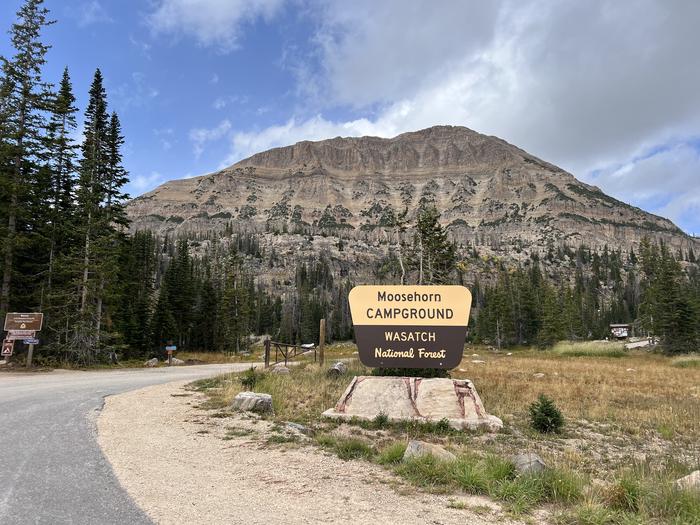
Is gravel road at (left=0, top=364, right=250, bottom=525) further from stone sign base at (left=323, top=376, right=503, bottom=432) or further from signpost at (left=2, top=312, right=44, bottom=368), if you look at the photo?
signpost at (left=2, top=312, right=44, bottom=368)

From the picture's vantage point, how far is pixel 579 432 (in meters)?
9.70

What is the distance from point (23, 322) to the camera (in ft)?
65.5

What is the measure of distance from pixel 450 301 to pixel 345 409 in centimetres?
393

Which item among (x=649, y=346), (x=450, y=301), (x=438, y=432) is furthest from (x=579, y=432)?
(x=649, y=346)

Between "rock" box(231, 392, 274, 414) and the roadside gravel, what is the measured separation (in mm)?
1897

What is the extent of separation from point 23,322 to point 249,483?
2023cm

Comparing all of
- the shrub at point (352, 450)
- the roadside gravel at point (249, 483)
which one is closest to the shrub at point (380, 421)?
the shrub at point (352, 450)

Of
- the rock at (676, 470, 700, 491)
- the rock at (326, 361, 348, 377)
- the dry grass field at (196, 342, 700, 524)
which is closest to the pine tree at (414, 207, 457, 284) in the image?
the rock at (326, 361, 348, 377)

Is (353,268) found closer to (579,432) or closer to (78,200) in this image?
(78,200)

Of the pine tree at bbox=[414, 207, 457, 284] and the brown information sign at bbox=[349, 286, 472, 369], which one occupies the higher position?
the pine tree at bbox=[414, 207, 457, 284]

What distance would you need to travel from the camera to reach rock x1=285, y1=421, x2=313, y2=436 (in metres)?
8.63

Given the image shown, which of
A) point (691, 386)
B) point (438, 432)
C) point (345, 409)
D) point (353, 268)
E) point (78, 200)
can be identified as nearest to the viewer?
point (438, 432)

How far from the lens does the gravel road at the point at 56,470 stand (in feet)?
14.3

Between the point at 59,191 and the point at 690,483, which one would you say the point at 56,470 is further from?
the point at 59,191
